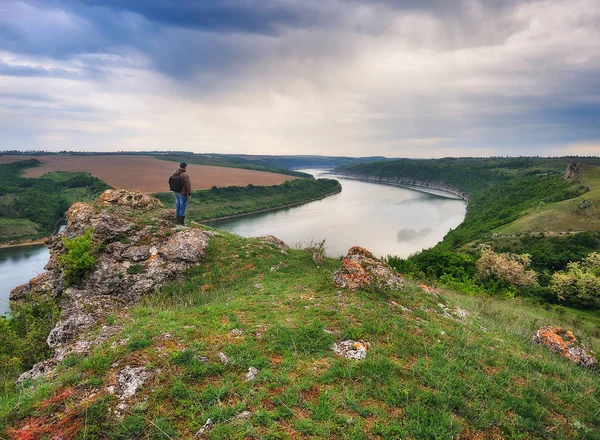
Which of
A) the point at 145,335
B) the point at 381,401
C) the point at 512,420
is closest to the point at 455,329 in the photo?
the point at 512,420

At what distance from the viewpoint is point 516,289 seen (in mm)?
20344

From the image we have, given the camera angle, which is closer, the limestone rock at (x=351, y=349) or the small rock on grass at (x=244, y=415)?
the small rock on grass at (x=244, y=415)

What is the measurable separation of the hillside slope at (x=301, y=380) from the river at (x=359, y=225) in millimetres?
27712

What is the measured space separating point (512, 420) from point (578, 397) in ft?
6.76

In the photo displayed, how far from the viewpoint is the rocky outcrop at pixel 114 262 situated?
8.55m

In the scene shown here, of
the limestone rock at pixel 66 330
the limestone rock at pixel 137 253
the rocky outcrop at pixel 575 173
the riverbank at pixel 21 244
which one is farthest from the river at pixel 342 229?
the limestone rock at pixel 66 330

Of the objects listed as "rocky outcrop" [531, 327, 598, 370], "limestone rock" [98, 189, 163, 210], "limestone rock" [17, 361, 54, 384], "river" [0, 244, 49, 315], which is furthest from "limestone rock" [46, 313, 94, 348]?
"river" [0, 244, 49, 315]

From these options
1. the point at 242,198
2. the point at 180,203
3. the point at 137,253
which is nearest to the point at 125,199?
the point at 180,203

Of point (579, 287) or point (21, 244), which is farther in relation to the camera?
point (21, 244)

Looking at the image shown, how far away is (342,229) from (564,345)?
153ft

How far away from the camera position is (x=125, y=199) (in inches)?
562

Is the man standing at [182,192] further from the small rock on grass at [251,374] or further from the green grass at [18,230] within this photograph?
the green grass at [18,230]

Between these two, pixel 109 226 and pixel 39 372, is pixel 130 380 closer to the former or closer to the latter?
pixel 39 372

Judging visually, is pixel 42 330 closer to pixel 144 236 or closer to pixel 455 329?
pixel 144 236
